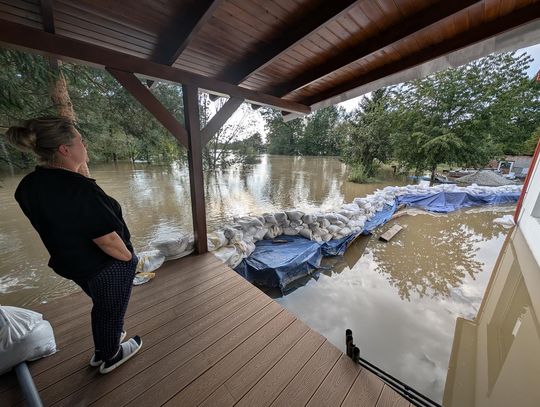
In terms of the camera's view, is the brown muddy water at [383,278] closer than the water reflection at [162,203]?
Yes

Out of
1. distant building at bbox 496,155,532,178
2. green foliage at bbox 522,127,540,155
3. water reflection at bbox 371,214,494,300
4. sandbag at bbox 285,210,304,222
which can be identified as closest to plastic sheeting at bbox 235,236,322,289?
sandbag at bbox 285,210,304,222

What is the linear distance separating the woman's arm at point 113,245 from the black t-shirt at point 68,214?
0.09 ft

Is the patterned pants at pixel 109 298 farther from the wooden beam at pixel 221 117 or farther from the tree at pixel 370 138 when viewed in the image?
the tree at pixel 370 138

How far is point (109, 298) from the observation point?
1.09 m

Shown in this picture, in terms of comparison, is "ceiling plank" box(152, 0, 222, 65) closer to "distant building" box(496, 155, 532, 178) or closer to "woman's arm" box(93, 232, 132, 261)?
"woman's arm" box(93, 232, 132, 261)

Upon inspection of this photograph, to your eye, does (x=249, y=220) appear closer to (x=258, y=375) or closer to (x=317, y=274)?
(x=317, y=274)

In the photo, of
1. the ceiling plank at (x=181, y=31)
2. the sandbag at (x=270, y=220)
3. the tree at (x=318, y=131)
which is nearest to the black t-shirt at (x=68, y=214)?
the ceiling plank at (x=181, y=31)

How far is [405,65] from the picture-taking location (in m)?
1.89

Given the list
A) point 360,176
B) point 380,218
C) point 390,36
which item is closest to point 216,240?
point 390,36

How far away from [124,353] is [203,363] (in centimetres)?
51

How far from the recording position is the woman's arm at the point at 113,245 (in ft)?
3.13

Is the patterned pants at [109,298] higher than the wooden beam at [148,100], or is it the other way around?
the wooden beam at [148,100]

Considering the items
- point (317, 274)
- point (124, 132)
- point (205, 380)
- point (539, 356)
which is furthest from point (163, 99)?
point (539, 356)

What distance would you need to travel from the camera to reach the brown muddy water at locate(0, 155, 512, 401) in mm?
2235
